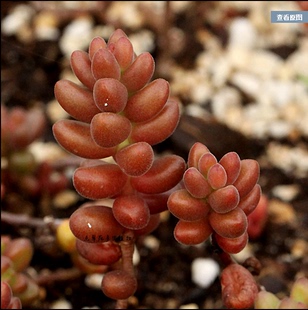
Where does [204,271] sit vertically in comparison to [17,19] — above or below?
below

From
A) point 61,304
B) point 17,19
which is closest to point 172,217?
point 61,304

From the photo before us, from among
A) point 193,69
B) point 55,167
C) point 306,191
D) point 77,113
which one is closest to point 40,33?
point 193,69

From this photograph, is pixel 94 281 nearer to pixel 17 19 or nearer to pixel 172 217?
pixel 172 217

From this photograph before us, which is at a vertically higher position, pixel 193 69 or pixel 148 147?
pixel 148 147

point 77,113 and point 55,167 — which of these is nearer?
point 77,113

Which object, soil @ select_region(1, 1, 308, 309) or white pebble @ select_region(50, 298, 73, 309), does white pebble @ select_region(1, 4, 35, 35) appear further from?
white pebble @ select_region(50, 298, 73, 309)

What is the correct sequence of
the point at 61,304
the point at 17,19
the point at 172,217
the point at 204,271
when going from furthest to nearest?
1. the point at 17,19
2. the point at 172,217
3. the point at 204,271
4. the point at 61,304

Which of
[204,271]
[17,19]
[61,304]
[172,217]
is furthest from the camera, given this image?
[17,19]

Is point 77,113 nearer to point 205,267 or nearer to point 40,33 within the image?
point 205,267

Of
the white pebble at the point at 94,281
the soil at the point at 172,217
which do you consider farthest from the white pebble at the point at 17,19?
the white pebble at the point at 94,281
